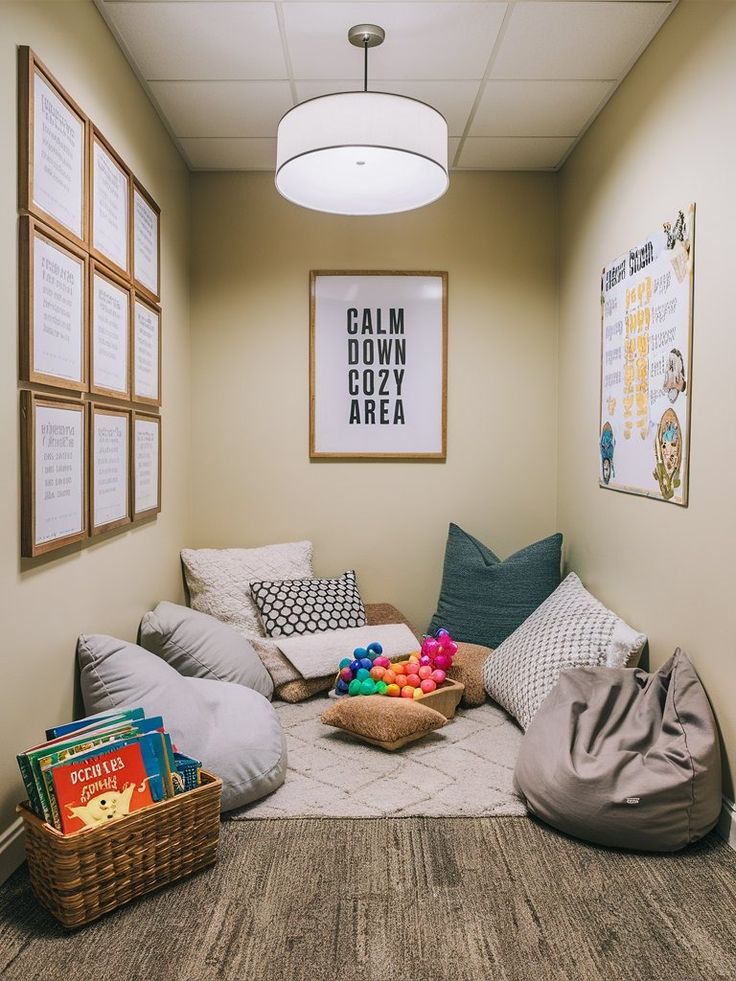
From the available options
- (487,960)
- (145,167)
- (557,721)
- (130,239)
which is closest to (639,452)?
(557,721)

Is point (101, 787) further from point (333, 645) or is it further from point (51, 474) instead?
point (333, 645)

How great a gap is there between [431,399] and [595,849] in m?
2.37

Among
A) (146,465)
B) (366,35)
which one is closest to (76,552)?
(146,465)

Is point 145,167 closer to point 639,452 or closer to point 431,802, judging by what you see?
point 639,452

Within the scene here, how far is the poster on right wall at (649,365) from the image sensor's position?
252 cm

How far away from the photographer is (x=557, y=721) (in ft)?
8.00

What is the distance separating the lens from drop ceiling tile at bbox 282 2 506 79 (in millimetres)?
2549

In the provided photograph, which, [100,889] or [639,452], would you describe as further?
[639,452]

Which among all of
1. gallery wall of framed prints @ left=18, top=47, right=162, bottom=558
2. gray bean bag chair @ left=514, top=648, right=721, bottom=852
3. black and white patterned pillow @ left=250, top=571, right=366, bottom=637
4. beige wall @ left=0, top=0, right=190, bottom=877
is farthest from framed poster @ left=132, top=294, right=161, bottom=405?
gray bean bag chair @ left=514, top=648, right=721, bottom=852

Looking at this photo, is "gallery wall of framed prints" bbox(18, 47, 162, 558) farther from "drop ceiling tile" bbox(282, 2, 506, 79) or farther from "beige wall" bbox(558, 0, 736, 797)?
"beige wall" bbox(558, 0, 736, 797)

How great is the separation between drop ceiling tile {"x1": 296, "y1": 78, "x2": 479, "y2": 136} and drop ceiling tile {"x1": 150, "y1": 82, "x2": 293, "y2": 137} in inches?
3.9

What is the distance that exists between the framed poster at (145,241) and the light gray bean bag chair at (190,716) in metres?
1.41

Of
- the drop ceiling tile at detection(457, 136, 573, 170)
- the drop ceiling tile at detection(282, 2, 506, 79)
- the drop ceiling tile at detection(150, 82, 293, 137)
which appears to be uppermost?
the drop ceiling tile at detection(457, 136, 573, 170)

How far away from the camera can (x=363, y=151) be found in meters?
2.73
